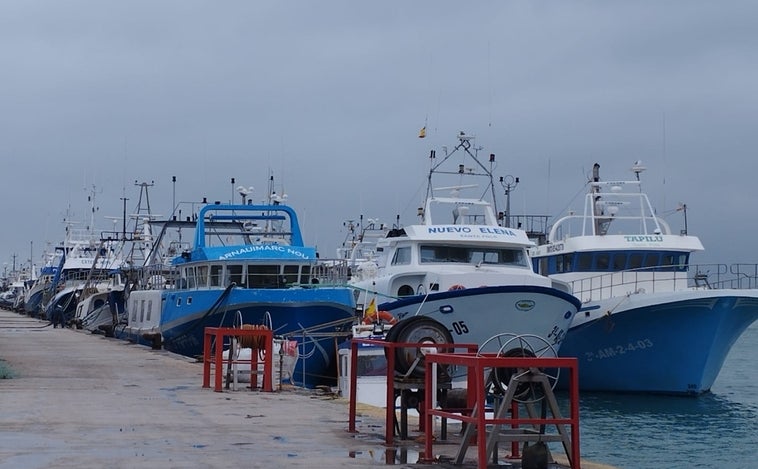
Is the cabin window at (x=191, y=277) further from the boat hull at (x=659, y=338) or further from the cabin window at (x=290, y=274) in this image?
the boat hull at (x=659, y=338)

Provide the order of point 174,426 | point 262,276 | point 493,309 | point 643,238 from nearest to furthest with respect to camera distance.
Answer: point 174,426, point 493,309, point 262,276, point 643,238

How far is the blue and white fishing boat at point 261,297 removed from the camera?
76.4 ft

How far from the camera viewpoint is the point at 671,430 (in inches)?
821

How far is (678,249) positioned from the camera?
2833 centimetres

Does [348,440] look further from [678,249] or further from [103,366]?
[678,249]

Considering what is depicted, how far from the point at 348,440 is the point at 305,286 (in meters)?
15.3

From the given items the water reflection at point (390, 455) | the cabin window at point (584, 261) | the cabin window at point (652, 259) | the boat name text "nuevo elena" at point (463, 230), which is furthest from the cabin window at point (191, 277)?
the water reflection at point (390, 455)

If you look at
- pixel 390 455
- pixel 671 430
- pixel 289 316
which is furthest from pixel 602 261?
pixel 390 455

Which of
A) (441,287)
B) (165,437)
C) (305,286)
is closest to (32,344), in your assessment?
(305,286)

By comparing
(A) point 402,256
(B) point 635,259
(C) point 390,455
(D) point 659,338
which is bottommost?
(C) point 390,455

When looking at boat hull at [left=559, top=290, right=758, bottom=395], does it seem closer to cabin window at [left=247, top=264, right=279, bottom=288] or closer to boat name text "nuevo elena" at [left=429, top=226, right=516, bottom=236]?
boat name text "nuevo elena" at [left=429, top=226, right=516, bottom=236]

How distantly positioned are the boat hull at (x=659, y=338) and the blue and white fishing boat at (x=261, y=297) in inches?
244

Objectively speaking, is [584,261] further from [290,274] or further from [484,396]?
[484,396]

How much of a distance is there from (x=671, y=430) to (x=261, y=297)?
9.92 m
